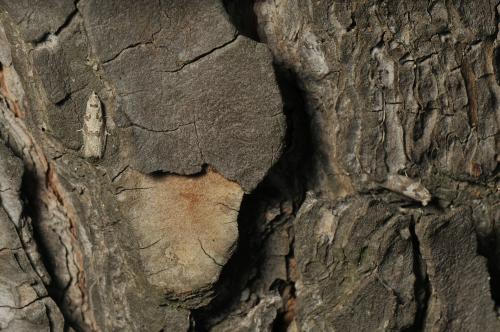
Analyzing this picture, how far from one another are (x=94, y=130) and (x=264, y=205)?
44cm

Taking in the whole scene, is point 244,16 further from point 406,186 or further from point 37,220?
point 37,220

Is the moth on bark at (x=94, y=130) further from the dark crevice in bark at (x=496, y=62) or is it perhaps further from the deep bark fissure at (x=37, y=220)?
the dark crevice in bark at (x=496, y=62)

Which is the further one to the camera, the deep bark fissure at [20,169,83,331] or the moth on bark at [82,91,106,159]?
the deep bark fissure at [20,169,83,331]

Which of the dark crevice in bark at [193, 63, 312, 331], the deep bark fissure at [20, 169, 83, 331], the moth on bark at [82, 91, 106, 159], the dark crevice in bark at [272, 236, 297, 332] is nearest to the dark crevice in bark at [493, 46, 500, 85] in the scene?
the dark crevice in bark at [193, 63, 312, 331]

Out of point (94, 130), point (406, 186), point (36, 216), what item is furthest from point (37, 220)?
point (406, 186)

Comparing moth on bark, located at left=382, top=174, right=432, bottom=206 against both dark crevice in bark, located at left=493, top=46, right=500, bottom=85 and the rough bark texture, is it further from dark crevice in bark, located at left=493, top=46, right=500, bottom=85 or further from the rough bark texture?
dark crevice in bark, located at left=493, top=46, right=500, bottom=85

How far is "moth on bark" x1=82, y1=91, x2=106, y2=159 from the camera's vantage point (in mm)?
1378

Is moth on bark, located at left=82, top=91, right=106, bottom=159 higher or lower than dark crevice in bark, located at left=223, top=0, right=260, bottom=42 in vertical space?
lower

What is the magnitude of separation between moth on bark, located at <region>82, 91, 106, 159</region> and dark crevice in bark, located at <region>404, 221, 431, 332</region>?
29.9 inches

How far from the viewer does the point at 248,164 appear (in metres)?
1.36

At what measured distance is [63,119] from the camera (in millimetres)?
1401

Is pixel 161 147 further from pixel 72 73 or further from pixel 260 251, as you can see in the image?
pixel 260 251

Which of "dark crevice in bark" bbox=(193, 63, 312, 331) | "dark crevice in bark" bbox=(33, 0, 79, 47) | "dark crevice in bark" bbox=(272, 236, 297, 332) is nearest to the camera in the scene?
"dark crevice in bark" bbox=(33, 0, 79, 47)

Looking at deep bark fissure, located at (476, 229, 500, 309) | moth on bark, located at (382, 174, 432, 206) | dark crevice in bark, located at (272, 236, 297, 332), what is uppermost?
moth on bark, located at (382, 174, 432, 206)
